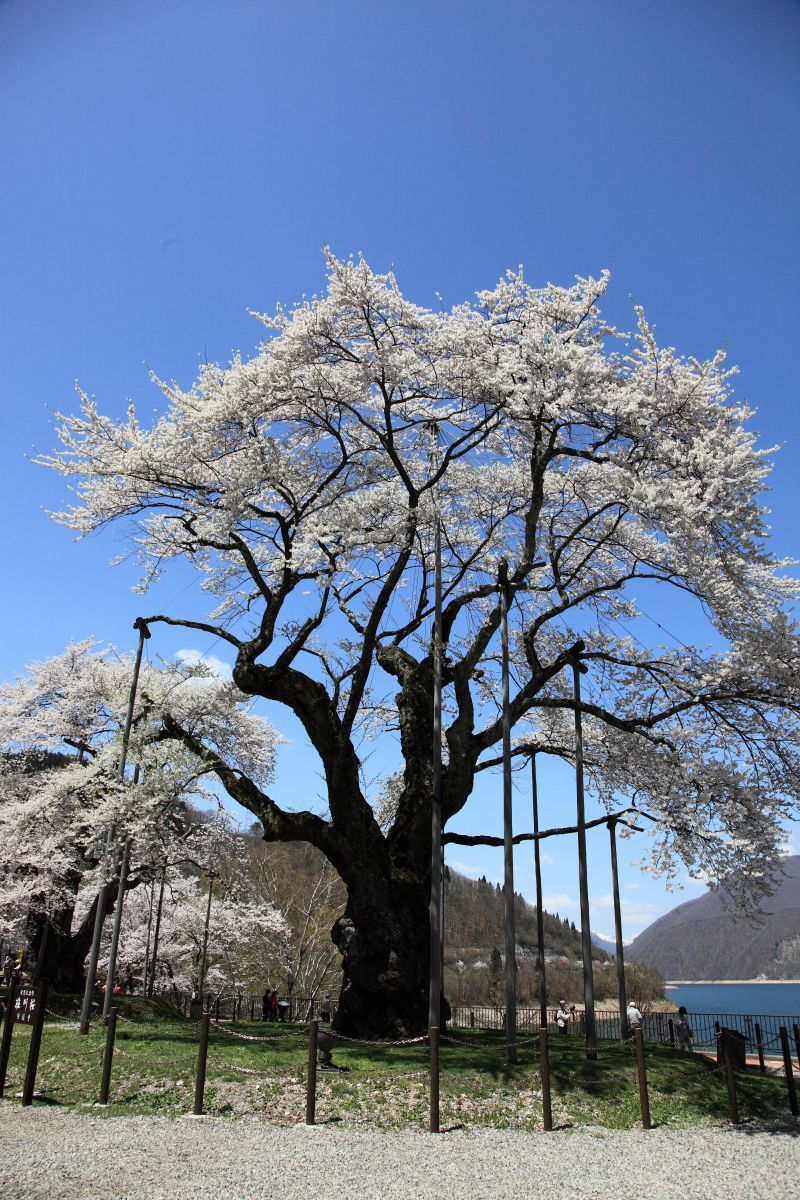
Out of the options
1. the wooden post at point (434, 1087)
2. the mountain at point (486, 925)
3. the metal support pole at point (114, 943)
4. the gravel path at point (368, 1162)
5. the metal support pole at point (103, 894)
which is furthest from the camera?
the mountain at point (486, 925)

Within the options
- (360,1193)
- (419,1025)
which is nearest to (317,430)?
(419,1025)

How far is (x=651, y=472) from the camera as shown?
13.7 metres

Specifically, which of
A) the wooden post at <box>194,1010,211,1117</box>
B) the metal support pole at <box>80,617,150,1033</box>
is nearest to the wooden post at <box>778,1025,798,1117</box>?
the wooden post at <box>194,1010,211,1117</box>

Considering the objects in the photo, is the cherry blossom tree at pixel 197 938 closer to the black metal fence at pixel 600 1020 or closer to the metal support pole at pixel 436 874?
the black metal fence at pixel 600 1020

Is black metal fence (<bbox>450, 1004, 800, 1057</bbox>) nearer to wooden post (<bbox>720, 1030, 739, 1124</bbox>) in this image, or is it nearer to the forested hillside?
wooden post (<bbox>720, 1030, 739, 1124</bbox>)

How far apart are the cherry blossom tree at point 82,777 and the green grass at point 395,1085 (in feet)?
21.0

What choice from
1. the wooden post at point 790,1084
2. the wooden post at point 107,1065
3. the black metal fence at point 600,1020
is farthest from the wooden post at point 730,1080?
Answer: the black metal fence at point 600,1020

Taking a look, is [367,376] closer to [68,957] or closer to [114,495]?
[114,495]

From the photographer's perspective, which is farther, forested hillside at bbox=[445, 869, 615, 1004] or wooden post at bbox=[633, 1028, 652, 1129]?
forested hillside at bbox=[445, 869, 615, 1004]

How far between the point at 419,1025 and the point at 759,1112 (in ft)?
18.6

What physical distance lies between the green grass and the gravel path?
0.49m

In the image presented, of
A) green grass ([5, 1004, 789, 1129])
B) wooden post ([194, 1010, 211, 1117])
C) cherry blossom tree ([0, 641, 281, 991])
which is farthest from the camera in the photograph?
cherry blossom tree ([0, 641, 281, 991])

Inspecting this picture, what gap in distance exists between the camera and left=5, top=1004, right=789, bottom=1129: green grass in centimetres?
915

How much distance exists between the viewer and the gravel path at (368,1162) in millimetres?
6668
